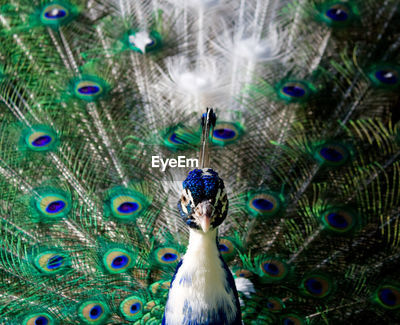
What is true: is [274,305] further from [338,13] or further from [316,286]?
[338,13]

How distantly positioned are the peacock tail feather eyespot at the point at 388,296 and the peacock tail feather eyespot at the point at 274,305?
0.29 meters

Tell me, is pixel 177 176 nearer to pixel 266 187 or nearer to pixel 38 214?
pixel 266 187

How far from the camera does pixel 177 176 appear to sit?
148 centimetres

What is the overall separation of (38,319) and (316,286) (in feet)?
2.63

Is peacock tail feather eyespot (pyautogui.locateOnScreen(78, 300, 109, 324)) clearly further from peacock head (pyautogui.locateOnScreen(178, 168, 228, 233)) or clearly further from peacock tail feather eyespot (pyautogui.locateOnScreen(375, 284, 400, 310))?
peacock tail feather eyespot (pyautogui.locateOnScreen(375, 284, 400, 310))

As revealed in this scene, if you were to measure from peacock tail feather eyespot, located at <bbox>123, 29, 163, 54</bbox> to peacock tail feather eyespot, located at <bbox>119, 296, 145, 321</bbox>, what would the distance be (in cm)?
82

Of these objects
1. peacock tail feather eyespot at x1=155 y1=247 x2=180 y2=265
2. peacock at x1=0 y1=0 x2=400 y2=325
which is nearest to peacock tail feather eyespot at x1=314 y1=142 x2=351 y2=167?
peacock at x1=0 y1=0 x2=400 y2=325

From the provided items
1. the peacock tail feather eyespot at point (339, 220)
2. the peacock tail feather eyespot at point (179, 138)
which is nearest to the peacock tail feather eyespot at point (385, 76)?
the peacock tail feather eyespot at point (339, 220)

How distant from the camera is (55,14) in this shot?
1614 millimetres

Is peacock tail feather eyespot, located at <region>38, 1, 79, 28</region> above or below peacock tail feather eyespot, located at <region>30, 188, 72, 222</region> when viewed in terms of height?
above

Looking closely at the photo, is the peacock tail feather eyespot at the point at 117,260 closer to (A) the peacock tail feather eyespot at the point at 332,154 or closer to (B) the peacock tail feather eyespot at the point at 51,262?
(B) the peacock tail feather eyespot at the point at 51,262

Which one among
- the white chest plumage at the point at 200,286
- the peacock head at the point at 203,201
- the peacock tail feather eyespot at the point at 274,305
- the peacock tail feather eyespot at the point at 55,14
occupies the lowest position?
the white chest plumage at the point at 200,286

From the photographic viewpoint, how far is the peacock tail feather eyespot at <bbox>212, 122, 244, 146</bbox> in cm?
149

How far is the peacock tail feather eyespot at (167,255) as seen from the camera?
1.41m
